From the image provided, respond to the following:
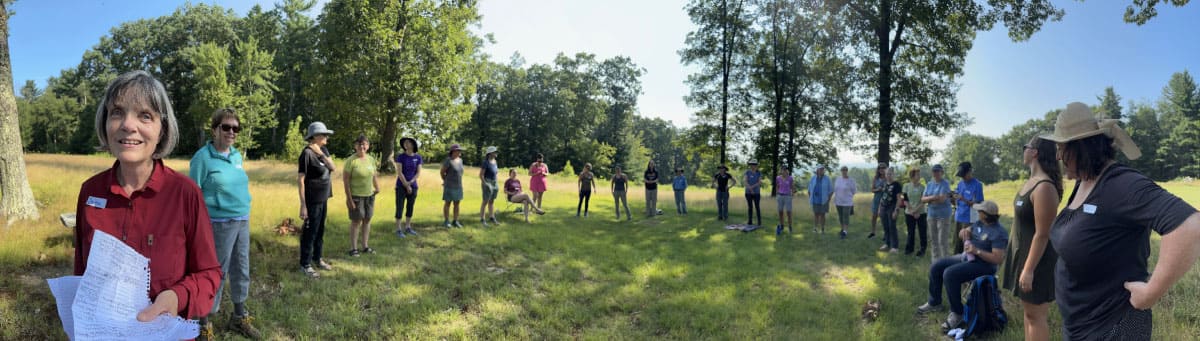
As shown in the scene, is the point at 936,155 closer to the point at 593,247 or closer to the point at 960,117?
the point at 960,117

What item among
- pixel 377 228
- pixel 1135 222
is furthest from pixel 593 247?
pixel 1135 222

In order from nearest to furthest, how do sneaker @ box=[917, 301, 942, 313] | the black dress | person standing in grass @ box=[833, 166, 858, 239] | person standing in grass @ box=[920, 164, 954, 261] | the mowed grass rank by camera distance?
the black dress, the mowed grass, sneaker @ box=[917, 301, 942, 313], person standing in grass @ box=[920, 164, 954, 261], person standing in grass @ box=[833, 166, 858, 239]

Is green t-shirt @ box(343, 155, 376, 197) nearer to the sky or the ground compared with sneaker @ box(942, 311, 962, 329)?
nearer to the sky

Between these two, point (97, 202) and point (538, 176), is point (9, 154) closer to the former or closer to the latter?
point (97, 202)

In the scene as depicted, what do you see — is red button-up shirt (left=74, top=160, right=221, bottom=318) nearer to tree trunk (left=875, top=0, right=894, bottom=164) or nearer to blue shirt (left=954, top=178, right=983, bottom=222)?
blue shirt (left=954, top=178, right=983, bottom=222)

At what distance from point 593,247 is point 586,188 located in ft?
16.1

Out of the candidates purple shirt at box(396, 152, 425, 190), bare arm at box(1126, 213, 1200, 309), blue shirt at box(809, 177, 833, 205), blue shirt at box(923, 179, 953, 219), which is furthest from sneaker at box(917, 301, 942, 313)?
purple shirt at box(396, 152, 425, 190)

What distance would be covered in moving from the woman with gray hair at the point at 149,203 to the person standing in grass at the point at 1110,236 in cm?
379

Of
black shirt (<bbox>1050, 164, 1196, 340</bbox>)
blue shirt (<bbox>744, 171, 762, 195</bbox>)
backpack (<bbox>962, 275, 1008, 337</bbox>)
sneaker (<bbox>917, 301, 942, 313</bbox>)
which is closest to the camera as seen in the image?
black shirt (<bbox>1050, 164, 1196, 340</bbox>)

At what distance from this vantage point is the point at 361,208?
746 cm

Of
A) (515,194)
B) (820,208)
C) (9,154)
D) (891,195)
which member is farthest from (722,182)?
(9,154)

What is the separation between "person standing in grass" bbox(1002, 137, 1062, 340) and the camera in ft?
11.5

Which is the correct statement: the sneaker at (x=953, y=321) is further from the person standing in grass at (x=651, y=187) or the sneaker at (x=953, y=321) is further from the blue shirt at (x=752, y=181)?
the person standing in grass at (x=651, y=187)

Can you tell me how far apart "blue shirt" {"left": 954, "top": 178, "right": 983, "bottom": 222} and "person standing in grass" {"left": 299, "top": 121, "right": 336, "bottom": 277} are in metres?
9.34
